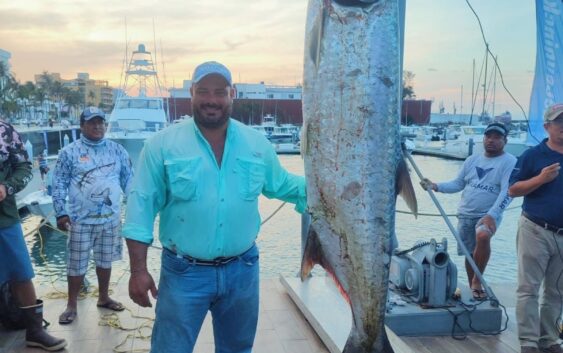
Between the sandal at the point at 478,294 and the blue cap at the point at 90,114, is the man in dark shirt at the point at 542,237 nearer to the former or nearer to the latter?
the sandal at the point at 478,294

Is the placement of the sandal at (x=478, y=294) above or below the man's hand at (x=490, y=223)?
below

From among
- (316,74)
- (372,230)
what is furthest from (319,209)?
(316,74)

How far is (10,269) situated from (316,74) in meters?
2.69

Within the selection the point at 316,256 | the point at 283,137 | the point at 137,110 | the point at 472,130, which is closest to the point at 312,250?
the point at 316,256

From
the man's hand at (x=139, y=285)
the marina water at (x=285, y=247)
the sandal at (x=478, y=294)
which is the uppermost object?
the man's hand at (x=139, y=285)

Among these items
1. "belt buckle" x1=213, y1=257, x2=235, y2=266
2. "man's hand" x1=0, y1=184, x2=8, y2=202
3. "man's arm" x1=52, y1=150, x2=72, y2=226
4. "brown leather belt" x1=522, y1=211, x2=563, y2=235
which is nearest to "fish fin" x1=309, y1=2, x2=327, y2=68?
"belt buckle" x1=213, y1=257, x2=235, y2=266

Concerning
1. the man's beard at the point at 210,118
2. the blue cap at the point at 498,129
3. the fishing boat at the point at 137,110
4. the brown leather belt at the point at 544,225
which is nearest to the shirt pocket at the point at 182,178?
the man's beard at the point at 210,118

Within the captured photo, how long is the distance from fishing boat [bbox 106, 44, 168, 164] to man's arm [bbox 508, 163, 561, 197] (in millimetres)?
20169

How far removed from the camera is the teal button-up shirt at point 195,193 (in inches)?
89.4

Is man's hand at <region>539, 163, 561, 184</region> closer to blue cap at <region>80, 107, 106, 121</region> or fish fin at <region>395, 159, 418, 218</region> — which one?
fish fin at <region>395, 159, 418, 218</region>

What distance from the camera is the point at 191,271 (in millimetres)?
2348

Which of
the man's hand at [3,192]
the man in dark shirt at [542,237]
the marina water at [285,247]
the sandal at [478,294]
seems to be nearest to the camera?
the man's hand at [3,192]

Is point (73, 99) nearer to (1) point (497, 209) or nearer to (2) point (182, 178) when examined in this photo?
(1) point (497, 209)

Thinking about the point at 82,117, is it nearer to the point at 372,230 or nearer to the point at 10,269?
the point at 10,269
